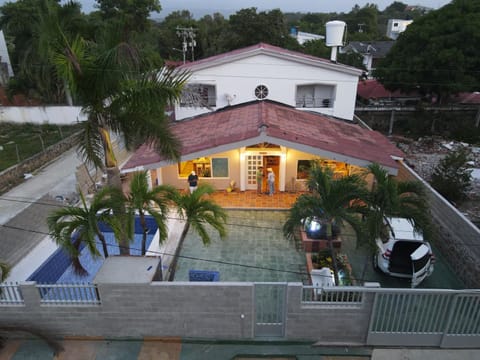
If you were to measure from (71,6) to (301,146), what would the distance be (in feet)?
26.0

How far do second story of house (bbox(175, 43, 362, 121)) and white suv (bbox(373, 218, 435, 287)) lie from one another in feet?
35.1

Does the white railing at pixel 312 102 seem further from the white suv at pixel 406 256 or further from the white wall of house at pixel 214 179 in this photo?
the white suv at pixel 406 256

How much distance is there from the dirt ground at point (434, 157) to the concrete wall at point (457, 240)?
9.39 feet

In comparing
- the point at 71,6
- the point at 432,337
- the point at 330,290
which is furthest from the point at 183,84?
the point at 432,337

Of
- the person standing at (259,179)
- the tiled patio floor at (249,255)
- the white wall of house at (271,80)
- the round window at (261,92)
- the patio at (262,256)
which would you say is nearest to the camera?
the patio at (262,256)

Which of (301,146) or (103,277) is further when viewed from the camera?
(301,146)

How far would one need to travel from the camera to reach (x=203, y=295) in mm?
7148

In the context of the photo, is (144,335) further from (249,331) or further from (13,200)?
(13,200)

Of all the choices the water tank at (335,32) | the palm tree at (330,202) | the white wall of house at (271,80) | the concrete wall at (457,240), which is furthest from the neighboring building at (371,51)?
the palm tree at (330,202)

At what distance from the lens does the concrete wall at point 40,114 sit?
25359mm

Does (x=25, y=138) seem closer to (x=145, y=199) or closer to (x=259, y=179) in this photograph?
(x=259, y=179)

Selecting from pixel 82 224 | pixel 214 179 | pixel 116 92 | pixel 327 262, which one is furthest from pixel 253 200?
pixel 116 92

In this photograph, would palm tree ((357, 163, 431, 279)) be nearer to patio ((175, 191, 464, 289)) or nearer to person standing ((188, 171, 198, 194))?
patio ((175, 191, 464, 289))

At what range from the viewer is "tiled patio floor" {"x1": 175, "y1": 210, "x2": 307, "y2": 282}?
9844mm
